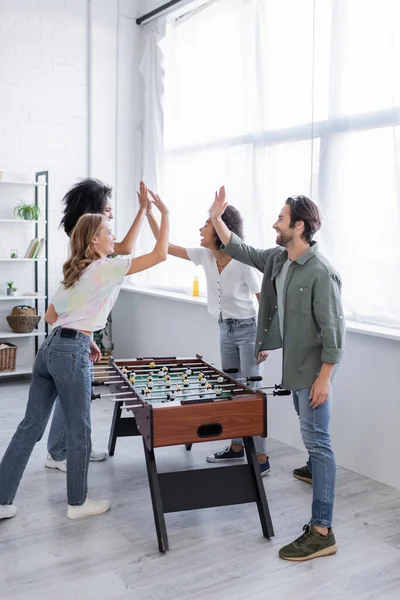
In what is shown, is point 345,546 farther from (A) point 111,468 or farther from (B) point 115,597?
(A) point 111,468

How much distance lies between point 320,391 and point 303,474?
1083mm

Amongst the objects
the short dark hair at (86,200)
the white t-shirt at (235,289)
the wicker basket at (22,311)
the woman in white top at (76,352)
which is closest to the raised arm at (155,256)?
the woman in white top at (76,352)

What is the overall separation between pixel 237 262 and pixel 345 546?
1557 mm

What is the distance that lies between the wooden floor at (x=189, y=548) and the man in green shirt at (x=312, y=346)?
169mm

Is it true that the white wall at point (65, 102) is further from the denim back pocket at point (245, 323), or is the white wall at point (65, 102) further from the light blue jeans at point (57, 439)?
the denim back pocket at point (245, 323)

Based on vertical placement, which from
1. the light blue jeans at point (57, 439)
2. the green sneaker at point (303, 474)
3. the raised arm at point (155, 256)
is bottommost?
the green sneaker at point (303, 474)

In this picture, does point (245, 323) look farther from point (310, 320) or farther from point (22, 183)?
point (22, 183)

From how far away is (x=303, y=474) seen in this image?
3760 millimetres

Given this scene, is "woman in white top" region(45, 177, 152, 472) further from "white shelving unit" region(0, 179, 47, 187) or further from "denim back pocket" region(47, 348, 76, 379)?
"white shelving unit" region(0, 179, 47, 187)

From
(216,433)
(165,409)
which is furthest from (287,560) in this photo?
(165,409)

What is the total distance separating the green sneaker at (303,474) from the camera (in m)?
3.72

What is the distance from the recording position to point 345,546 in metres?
2.96

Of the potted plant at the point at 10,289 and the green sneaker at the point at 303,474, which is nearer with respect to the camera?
the green sneaker at the point at 303,474

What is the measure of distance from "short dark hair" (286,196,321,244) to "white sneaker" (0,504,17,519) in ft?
5.94
